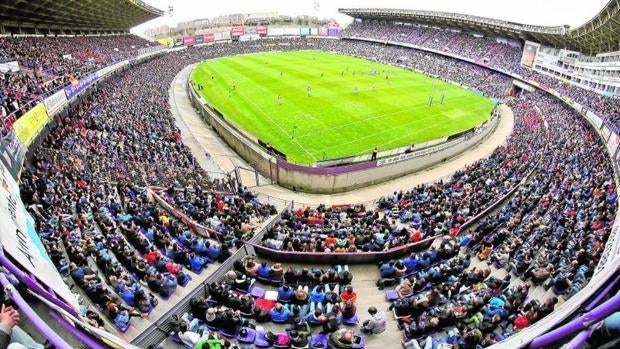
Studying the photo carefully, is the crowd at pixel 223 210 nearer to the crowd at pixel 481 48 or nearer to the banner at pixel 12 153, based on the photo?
the banner at pixel 12 153

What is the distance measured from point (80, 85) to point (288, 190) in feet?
67.0

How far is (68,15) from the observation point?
48.1m

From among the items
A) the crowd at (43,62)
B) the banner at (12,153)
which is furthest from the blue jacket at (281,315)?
the crowd at (43,62)

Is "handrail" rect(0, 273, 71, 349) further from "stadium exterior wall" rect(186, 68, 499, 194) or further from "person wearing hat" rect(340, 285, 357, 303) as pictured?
"stadium exterior wall" rect(186, 68, 499, 194)

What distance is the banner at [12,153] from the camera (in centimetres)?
1271

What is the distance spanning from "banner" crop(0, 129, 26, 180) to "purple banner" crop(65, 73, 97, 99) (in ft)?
46.1

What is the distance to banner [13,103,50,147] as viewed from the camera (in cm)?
1687

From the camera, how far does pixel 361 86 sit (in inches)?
2053

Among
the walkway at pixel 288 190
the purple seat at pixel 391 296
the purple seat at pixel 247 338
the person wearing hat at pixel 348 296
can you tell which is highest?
the person wearing hat at pixel 348 296

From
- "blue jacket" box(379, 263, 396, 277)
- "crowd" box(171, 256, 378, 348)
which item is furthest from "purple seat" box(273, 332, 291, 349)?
"blue jacket" box(379, 263, 396, 277)

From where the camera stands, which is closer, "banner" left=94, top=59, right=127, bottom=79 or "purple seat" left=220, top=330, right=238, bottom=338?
"purple seat" left=220, top=330, right=238, bottom=338

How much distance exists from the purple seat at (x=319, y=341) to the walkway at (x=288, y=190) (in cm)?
1404

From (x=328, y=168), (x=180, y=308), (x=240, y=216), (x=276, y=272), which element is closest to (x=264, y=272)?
(x=276, y=272)

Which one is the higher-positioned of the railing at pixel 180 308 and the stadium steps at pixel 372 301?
the railing at pixel 180 308
